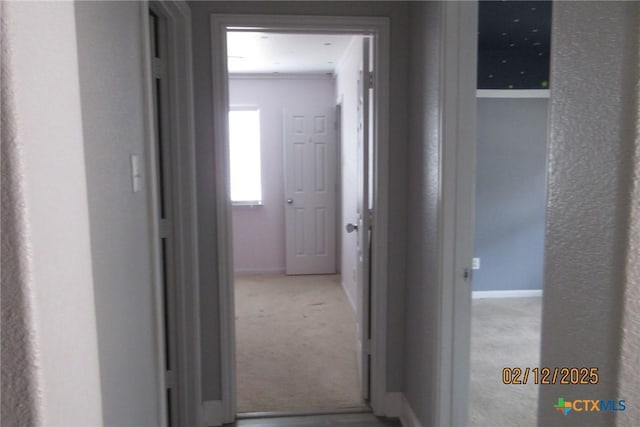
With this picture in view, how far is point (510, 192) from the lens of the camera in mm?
4543

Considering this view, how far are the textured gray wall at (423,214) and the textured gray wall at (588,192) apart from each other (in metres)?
0.83

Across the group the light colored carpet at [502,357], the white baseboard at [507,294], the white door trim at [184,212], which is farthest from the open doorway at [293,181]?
the white door trim at [184,212]

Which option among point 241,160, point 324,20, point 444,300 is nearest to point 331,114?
point 241,160

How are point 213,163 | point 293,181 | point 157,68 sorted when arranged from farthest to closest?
point 293,181
point 213,163
point 157,68

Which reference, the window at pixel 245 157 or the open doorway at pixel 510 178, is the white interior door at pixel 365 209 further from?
the window at pixel 245 157

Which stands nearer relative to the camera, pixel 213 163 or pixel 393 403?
pixel 213 163

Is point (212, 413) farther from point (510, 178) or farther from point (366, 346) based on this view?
point (510, 178)

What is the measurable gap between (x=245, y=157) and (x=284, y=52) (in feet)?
5.90

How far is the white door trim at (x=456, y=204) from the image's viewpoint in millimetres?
1805

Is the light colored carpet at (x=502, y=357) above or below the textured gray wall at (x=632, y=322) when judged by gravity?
below

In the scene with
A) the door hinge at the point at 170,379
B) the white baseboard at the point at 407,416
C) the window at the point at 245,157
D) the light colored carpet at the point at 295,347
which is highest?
the window at the point at 245,157

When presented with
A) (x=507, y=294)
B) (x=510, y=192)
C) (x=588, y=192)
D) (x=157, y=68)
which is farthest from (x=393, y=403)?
(x=510, y=192)

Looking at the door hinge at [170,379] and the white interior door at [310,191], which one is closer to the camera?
the door hinge at [170,379]

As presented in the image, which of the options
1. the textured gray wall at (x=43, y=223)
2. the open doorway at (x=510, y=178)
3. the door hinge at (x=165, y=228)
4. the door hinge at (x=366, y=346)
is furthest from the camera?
the open doorway at (x=510, y=178)
